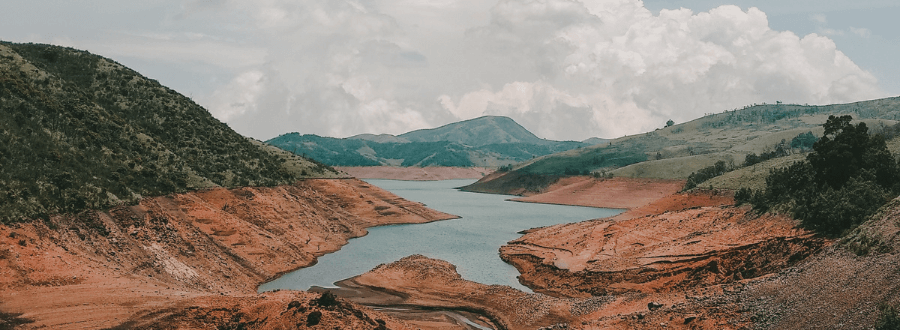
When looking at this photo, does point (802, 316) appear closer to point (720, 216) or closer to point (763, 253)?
point (763, 253)

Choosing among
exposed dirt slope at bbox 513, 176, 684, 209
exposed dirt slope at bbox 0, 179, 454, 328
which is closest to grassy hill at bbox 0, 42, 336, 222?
exposed dirt slope at bbox 0, 179, 454, 328

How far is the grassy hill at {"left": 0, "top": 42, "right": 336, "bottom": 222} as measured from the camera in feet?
157

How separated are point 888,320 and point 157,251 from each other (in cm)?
5146

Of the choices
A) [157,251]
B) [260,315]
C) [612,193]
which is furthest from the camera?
[612,193]

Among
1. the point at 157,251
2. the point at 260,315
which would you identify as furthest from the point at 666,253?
the point at 157,251

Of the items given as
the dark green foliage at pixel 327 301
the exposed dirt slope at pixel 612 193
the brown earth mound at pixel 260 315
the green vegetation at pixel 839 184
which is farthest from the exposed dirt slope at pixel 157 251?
the exposed dirt slope at pixel 612 193

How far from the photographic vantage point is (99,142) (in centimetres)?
6359

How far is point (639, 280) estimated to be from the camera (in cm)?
5375

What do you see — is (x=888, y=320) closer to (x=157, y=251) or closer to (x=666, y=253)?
(x=666, y=253)

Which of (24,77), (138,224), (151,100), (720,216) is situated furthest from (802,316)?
(151,100)

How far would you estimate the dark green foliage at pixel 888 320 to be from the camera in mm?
24219

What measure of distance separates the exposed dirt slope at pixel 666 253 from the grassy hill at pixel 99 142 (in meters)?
41.7

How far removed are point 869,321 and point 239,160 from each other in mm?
83504

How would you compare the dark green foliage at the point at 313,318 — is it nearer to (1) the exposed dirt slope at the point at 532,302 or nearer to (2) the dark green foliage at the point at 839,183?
(1) the exposed dirt slope at the point at 532,302
